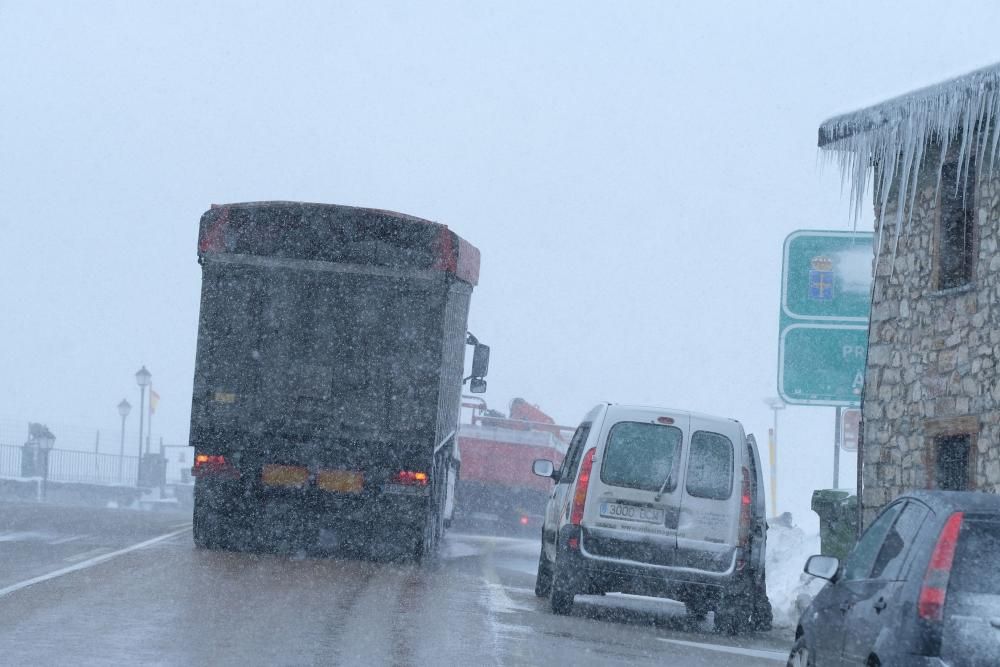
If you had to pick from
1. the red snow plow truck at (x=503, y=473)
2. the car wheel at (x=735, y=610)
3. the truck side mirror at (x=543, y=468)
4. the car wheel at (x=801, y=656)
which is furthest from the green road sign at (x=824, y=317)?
the red snow plow truck at (x=503, y=473)

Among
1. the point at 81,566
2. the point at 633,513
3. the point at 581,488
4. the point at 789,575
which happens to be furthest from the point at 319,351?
the point at 789,575

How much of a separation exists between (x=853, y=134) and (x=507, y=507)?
16756 mm

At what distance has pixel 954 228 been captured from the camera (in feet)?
53.6

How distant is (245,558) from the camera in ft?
53.9

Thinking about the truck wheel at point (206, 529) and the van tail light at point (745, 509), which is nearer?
the van tail light at point (745, 509)

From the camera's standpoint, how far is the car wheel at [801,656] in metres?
7.90

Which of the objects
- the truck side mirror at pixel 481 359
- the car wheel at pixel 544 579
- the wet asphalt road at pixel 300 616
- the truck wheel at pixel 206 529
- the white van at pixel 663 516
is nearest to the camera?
the wet asphalt road at pixel 300 616

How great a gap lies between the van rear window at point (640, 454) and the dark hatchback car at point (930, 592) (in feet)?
19.0

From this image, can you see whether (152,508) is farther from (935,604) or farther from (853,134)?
(935,604)

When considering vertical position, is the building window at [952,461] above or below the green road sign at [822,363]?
below

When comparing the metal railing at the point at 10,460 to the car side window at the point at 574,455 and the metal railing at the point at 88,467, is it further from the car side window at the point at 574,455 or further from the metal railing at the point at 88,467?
the car side window at the point at 574,455

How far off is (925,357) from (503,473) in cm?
1610

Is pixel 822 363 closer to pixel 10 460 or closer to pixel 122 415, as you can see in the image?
pixel 122 415

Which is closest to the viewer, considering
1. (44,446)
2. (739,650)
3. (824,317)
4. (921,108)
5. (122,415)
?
(739,650)
